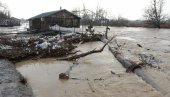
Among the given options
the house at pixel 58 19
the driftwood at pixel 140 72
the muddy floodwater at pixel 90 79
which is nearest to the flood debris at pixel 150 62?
the muddy floodwater at pixel 90 79

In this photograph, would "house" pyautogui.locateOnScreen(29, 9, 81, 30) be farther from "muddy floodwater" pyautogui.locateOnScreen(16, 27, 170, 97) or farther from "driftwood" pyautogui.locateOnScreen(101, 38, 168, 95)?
"driftwood" pyautogui.locateOnScreen(101, 38, 168, 95)

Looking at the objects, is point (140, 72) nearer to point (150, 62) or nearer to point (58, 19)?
point (150, 62)

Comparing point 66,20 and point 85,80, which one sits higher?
point 66,20

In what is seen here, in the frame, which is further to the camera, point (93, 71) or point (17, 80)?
point (93, 71)

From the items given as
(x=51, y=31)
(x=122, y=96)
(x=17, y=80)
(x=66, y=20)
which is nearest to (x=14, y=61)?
(x=17, y=80)

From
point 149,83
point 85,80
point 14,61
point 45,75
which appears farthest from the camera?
point 14,61

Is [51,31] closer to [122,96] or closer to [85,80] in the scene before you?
[85,80]

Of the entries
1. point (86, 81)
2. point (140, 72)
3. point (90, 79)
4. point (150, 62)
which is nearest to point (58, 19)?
point (150, 62)

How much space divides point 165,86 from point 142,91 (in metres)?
1.20

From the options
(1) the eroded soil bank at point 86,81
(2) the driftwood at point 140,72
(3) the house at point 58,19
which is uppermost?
(3) the house at point 58,19

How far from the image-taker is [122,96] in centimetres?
916

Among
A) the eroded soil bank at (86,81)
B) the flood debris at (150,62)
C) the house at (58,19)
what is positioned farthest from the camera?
the house at (58,19)

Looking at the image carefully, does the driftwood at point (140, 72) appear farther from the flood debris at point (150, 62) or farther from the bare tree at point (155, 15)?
the bare tree at point (155, 15)

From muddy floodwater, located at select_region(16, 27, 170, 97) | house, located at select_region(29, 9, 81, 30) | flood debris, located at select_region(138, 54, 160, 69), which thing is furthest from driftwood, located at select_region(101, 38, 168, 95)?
house, located at select_region(29, 9, 81, 30)
